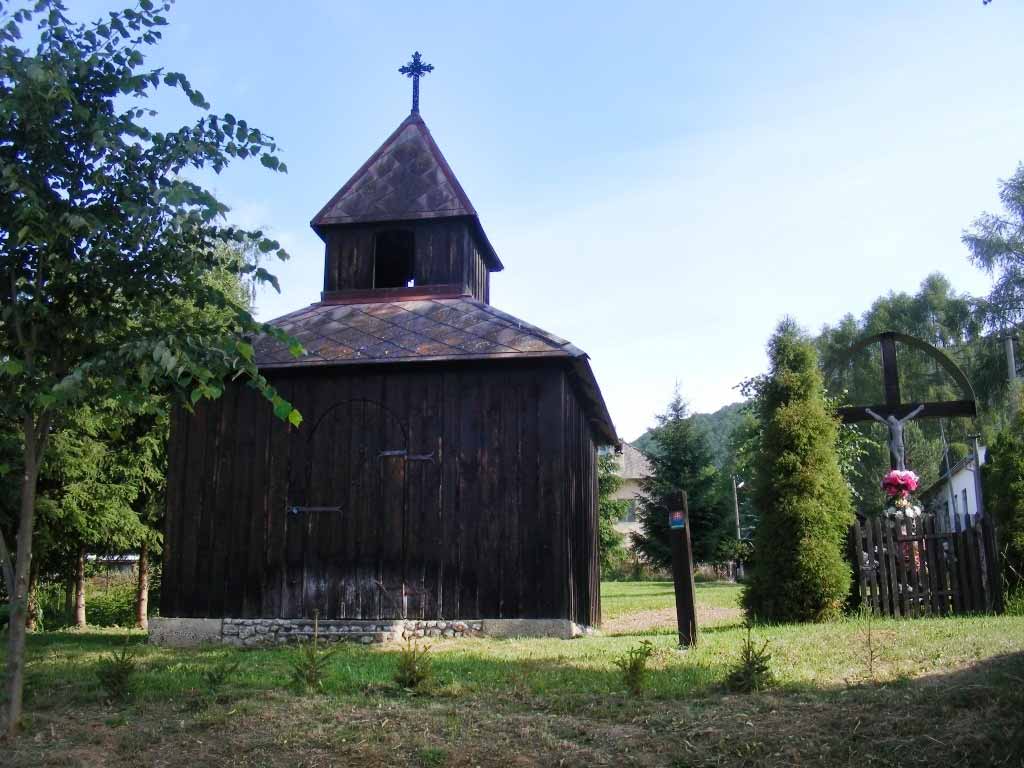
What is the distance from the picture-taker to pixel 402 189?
53.1 feet

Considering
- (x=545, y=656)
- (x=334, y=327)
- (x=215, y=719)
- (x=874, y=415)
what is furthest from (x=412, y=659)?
(x=874, y=415)

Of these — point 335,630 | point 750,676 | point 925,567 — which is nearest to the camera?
point 750,676

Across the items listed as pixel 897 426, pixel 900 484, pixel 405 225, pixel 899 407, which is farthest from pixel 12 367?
pixel 899 407

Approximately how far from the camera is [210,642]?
1295cm

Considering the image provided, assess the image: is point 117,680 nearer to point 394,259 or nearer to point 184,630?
point 184,630

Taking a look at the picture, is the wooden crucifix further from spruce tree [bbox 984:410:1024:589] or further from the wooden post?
the wooden post

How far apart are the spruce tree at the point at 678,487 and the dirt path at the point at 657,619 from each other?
42.2 ft

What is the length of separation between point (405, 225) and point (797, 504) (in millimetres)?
7831

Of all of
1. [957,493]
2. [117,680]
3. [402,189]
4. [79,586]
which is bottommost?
[117,680]

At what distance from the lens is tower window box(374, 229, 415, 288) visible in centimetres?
1677

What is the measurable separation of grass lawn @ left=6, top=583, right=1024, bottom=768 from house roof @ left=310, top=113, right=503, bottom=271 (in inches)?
342

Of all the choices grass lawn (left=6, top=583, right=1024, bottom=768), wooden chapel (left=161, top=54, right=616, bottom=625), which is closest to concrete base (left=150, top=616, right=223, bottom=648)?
wooden chapel (left=161, top=54, right=616, bottom=625)

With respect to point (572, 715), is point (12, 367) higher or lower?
higher

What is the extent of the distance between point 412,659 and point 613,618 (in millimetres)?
10476
